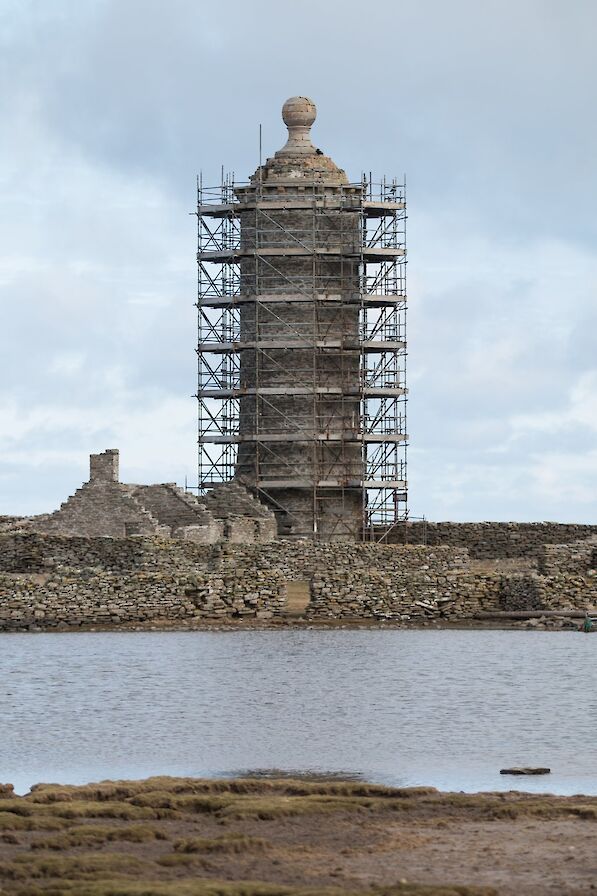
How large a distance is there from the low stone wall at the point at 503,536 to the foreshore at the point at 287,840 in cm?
4472

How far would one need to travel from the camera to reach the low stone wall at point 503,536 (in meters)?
69.4

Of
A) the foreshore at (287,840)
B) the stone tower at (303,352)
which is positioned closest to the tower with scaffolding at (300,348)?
the stone tower at (303,352)

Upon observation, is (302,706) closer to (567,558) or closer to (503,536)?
(567,558)

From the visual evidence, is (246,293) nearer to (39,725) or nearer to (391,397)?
(391,397)

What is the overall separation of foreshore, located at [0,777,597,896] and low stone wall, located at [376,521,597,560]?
4472cm

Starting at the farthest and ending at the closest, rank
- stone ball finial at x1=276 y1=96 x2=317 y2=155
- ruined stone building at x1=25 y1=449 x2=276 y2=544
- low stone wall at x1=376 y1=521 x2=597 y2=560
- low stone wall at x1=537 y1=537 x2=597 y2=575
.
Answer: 1. stone ball finial at x1=276 y1=96 x2=317 y2=155
2. low stone wall at x1=376 y1=521 x2=597 y2=560
3. ruined stone building at x1=25 y1=449 x2=276 y2=544
4. low stone wall at x1=537 y1=537 x2=597 y2=575

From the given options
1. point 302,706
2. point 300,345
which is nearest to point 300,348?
point 300,345

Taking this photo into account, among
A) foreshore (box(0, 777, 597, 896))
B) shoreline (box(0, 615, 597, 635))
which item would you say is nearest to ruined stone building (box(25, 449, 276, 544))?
shoreline (box(0, 615, 597, 635))

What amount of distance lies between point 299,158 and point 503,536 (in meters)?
15.4

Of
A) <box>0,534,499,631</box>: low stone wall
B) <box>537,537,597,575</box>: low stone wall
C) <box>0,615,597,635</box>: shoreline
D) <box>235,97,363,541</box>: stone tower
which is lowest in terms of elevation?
<box>0,615,597,635</box>: shoreline

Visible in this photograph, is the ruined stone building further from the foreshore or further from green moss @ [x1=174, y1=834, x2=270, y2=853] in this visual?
green moss @ [x1=174, y1=834, x2=270, y2=853]

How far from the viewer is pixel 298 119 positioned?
7412cm

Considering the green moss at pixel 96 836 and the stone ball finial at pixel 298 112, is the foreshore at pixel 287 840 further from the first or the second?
the stone ball finial at pixel 298 112

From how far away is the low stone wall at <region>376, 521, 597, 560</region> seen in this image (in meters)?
69.4
